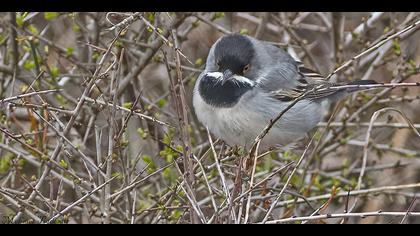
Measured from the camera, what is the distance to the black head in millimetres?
4328

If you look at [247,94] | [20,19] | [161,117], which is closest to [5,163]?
[20,19]

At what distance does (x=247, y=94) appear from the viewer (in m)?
4.52

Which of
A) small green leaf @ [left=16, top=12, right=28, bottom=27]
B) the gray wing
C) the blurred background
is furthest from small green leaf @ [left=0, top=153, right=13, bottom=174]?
the gray wing

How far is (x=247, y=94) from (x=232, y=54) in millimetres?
338

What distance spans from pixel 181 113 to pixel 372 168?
9.93 ft

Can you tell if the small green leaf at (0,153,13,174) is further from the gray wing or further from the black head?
the gray wing

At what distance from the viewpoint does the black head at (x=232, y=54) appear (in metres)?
4.33

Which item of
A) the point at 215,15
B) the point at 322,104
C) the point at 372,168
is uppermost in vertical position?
the point at 215,15

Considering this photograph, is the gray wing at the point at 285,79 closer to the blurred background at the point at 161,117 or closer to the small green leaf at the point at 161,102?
the blurred background at the point at 161,117

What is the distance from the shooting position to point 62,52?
504cm
